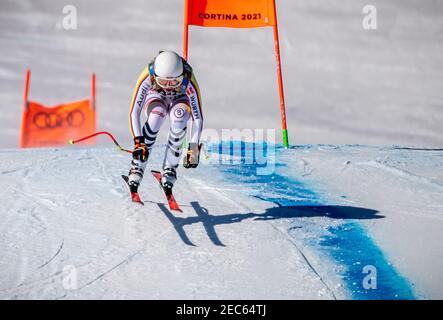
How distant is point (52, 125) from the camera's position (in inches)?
489

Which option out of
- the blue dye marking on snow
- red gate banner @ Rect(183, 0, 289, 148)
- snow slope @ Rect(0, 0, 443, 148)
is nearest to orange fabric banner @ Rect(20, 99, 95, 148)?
snow slope @ Rect(0, 0, 443, 148)

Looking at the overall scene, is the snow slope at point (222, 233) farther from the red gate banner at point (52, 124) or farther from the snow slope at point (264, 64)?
the snow slope at point (264, 64)

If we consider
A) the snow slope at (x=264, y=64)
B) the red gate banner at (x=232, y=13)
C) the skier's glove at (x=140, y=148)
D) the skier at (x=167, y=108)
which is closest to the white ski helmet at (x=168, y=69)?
the skier at (x=167, y=108)

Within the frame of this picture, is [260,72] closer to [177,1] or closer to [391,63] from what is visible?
[391,63]

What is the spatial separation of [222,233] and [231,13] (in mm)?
4317

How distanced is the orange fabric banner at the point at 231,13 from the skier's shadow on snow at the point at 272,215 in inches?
134

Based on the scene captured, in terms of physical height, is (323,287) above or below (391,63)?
below

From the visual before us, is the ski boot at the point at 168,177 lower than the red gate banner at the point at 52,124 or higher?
lower

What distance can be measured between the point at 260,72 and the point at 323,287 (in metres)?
12.1

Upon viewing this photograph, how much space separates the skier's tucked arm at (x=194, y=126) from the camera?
18.3ft

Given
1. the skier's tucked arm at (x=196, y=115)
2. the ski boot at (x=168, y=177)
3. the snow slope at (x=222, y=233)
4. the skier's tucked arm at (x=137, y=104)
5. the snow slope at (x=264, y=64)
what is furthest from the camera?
the snow slope at (x=264, y=64)

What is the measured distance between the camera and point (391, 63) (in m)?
16.6

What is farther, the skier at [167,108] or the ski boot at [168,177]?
the ski boot at [168,177]

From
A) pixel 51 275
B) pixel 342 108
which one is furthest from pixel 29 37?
pixel 51 275
